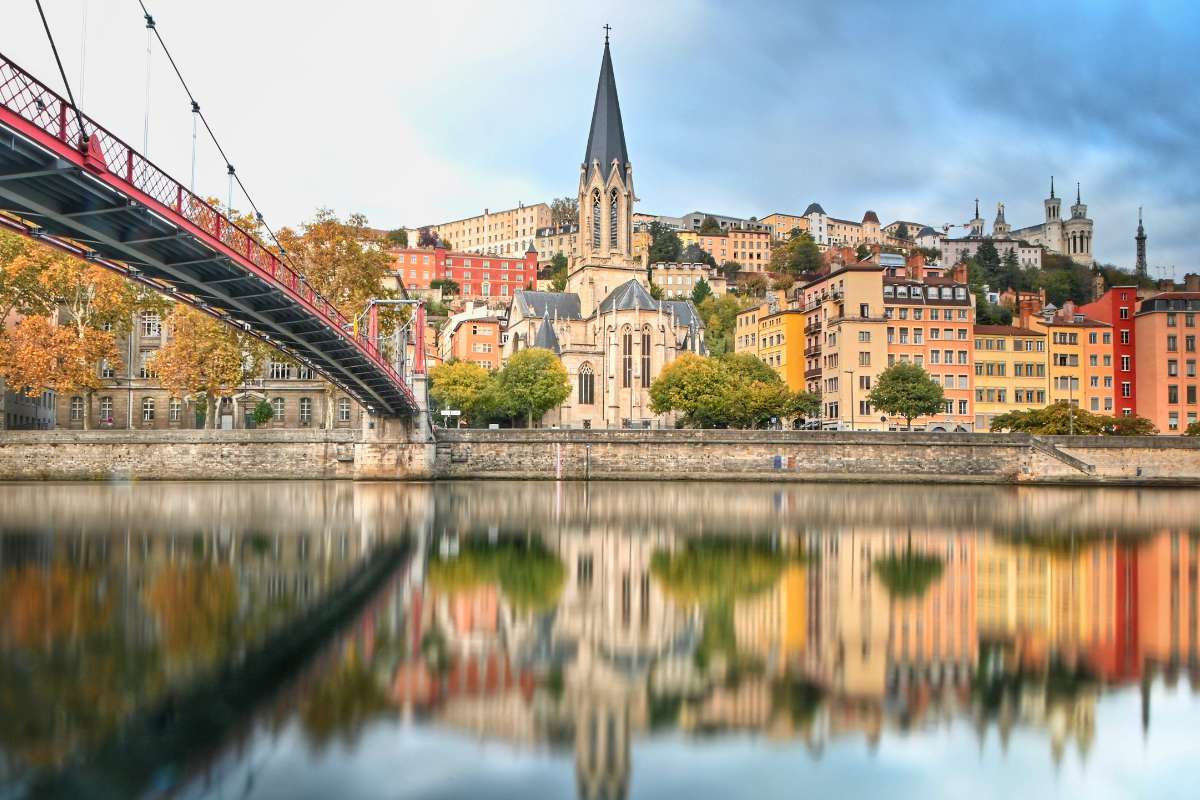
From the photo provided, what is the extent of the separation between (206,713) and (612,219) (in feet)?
295

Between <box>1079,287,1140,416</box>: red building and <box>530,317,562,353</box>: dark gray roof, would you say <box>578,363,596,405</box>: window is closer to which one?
<box>530,317,562,353</box>: dark gray roof

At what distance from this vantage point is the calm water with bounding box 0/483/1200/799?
958cm

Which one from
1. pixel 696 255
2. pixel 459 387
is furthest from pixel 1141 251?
pixel 459 387

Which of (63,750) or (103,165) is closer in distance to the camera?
(63,750)

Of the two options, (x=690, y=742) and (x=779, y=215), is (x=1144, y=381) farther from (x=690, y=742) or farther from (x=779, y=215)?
(x=779, y=215)

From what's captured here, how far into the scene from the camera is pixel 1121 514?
3762 centimetres

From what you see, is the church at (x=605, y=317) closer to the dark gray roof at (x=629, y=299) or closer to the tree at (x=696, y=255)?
the dark gray roof at (x=629, y=299)

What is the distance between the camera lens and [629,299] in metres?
92.1

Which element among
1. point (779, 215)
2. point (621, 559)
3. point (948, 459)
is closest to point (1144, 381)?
point (948, 459)

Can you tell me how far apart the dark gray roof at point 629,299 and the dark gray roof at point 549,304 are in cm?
546

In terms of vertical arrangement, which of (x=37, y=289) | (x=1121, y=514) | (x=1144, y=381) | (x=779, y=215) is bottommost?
(x=1121, y=514)

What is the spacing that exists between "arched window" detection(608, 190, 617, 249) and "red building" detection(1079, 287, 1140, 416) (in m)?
42.6

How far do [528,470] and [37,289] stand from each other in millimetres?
28732

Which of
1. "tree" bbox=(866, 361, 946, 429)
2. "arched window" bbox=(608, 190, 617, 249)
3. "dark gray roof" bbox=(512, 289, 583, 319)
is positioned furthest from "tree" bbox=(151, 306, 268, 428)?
"arched window" bbox=(608, 190, 617, 249)
